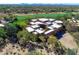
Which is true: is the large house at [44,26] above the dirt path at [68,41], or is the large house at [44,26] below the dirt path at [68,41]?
above

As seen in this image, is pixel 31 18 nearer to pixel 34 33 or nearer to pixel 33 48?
pixel 34 33

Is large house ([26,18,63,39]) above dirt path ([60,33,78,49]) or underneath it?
above

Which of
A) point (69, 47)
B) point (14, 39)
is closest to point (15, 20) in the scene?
point (14, 39)

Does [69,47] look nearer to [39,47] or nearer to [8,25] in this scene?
[39,47]

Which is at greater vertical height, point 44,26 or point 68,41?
point 44,26
